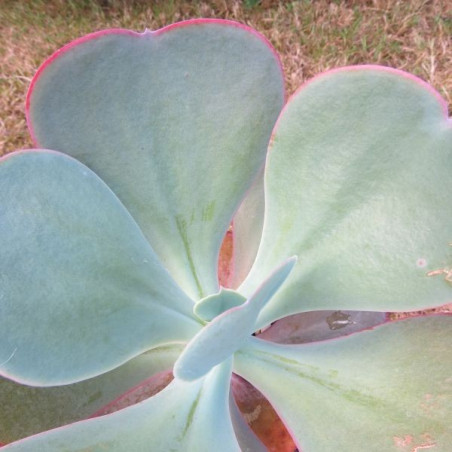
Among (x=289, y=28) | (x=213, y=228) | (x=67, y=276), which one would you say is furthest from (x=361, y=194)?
(x=289, y=28)

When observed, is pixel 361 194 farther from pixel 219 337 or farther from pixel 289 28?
pixel 289 28

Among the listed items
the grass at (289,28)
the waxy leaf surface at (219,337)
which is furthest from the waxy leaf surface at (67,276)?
the grass at (289,28)

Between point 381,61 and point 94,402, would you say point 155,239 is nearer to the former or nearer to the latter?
point 94,402

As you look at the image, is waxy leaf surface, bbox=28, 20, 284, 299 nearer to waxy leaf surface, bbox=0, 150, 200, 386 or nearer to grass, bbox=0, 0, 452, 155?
waxy leaf surface, bbox=0, 150, 200, 386

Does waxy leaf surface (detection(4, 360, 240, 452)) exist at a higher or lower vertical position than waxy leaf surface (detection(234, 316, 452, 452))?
higher

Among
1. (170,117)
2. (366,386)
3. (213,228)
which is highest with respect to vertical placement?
(170,117)

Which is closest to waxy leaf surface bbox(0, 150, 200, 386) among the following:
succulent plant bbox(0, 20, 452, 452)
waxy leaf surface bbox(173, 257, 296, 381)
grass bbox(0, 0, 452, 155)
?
succulent plant bbox(0, 20, 452, 452)

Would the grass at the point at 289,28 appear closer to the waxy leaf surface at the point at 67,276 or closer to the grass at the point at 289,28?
the grass at the point at 289,28
